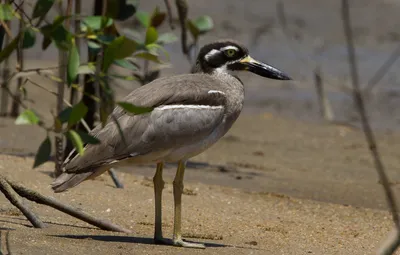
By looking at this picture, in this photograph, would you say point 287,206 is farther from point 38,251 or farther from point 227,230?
point 38,251

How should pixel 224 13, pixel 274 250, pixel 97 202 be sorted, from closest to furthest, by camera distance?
pixel 274 250 → pixel 97 202 → pixel 224 13

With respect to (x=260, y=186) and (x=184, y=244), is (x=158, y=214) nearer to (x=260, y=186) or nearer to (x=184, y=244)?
(x=184, y=244)

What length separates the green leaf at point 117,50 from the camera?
5.04 meters

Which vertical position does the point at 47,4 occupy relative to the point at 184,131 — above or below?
above

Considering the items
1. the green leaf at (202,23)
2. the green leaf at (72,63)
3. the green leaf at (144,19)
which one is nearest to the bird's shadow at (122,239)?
the green leaf at (72,63)

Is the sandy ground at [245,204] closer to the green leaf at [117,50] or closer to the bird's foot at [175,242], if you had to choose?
the bird's foot at [175,242]

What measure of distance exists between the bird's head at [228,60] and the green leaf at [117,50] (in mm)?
2212

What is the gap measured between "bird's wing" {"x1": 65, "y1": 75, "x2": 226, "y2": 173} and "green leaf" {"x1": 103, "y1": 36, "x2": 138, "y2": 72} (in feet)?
5.10

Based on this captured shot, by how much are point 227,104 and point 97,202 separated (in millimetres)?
1540

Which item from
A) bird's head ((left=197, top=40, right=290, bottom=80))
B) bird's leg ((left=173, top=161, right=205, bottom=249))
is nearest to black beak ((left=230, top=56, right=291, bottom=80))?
bird's head ((left=197, top=40, right=290, bottom=80))

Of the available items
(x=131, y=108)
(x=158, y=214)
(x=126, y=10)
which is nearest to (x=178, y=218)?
(x=158, y=214)

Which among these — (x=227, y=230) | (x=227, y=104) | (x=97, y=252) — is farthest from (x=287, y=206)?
(x=97, y=252)

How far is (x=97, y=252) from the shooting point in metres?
6.08

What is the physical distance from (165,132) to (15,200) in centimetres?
105
